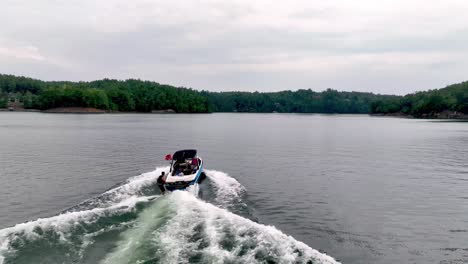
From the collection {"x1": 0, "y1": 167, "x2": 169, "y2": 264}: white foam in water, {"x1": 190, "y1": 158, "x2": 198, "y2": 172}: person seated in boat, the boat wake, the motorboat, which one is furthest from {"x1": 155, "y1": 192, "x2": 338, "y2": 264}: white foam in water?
{"x1": 190, "y1": 158, "x2": 198, "y2": 172}: person seated in boat

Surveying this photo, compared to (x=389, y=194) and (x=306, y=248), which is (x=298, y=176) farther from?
(x=306, y=248)

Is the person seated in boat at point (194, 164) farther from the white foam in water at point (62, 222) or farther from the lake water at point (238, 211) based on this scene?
the white foam in water at point (62, 222)

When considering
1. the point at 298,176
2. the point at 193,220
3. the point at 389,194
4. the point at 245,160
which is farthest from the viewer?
the point at 245,160

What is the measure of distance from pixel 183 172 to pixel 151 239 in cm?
1313

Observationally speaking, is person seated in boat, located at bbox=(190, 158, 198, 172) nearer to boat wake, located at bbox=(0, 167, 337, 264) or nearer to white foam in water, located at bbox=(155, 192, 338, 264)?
boat wake, located at bbox=(0, 167, 337, 264)

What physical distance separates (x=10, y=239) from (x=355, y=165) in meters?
37.9

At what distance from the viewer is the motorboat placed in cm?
2706

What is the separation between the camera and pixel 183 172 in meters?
31.0

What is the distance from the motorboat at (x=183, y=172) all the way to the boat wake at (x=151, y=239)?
10.8ft

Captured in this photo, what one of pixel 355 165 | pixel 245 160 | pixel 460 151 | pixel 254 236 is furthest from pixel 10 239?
pixel 460 151

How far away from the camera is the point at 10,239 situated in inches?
674

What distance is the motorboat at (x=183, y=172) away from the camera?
2706 cm

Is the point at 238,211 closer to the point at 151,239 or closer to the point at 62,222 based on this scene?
the point at 151,239

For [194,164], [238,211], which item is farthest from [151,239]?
[194,164]
